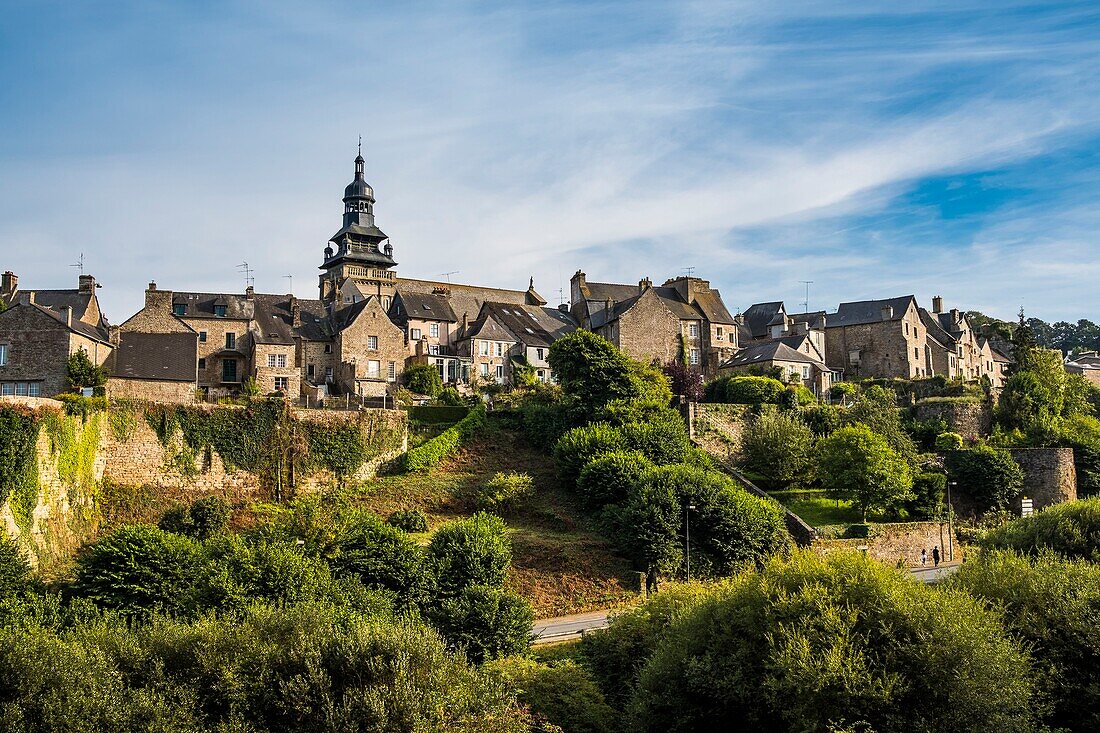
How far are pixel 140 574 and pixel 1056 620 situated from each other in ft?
82.4

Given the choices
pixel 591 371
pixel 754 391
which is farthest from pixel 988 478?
pixel 591 371

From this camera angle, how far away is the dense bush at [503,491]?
1651 inches

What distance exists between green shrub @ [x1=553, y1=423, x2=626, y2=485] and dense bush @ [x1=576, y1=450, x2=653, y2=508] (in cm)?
127

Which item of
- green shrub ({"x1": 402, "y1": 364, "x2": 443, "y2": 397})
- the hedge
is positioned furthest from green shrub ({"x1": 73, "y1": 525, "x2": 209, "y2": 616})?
green shrub ({"x1": 402, "y1": 364, "x2": 443, "y2": 397})

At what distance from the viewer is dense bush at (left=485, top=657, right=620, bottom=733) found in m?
24.1

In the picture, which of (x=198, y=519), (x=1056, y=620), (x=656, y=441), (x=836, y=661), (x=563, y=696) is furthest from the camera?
(x=656, y=441)

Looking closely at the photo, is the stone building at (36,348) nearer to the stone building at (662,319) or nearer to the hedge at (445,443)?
the hedge at (445,443)

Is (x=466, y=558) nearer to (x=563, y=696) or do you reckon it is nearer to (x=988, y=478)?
(x=563, y=696)

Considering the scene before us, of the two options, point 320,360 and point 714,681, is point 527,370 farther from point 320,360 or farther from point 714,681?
point 714,681

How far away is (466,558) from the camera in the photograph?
32.8m

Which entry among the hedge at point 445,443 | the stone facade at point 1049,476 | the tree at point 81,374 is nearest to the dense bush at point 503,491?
the hedge at point 445,443

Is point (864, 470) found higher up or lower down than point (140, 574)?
higher up

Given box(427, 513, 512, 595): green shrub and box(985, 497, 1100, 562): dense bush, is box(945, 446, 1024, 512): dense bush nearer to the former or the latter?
box(985, 497, 1100, 562): dense bush

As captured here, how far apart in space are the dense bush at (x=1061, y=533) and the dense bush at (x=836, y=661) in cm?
1072
